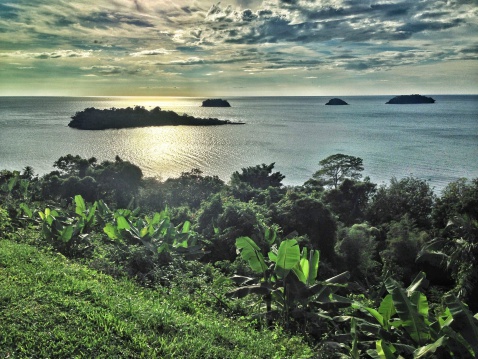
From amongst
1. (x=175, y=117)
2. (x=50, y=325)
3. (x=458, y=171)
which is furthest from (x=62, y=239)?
(x=175, y=117)

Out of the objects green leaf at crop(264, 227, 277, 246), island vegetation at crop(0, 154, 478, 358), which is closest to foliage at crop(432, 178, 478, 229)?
island vegetation at crop(0, 154, 478, 358)

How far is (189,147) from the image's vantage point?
7638cm

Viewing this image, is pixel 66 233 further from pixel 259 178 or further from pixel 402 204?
pixel 259 178

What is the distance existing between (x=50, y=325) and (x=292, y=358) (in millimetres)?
3530

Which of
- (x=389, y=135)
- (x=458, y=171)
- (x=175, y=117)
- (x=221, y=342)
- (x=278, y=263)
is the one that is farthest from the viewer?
(x=175, y=117)

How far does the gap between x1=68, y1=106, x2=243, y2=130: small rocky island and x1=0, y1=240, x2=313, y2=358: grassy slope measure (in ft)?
323

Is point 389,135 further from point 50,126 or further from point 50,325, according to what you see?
point 50,325

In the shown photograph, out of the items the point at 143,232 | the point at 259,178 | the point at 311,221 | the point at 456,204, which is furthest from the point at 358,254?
the point at 259,178

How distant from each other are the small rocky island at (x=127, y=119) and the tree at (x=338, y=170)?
7428 centimetres

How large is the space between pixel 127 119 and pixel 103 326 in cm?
10322

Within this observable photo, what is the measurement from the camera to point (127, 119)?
10412 centimetres

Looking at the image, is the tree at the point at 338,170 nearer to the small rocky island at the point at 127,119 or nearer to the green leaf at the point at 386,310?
the green leaf at the point at 386,310

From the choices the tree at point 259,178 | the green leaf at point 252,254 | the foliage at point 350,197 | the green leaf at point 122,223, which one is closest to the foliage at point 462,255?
the green leaf at point 252,254

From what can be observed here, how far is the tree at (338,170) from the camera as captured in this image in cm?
3822
